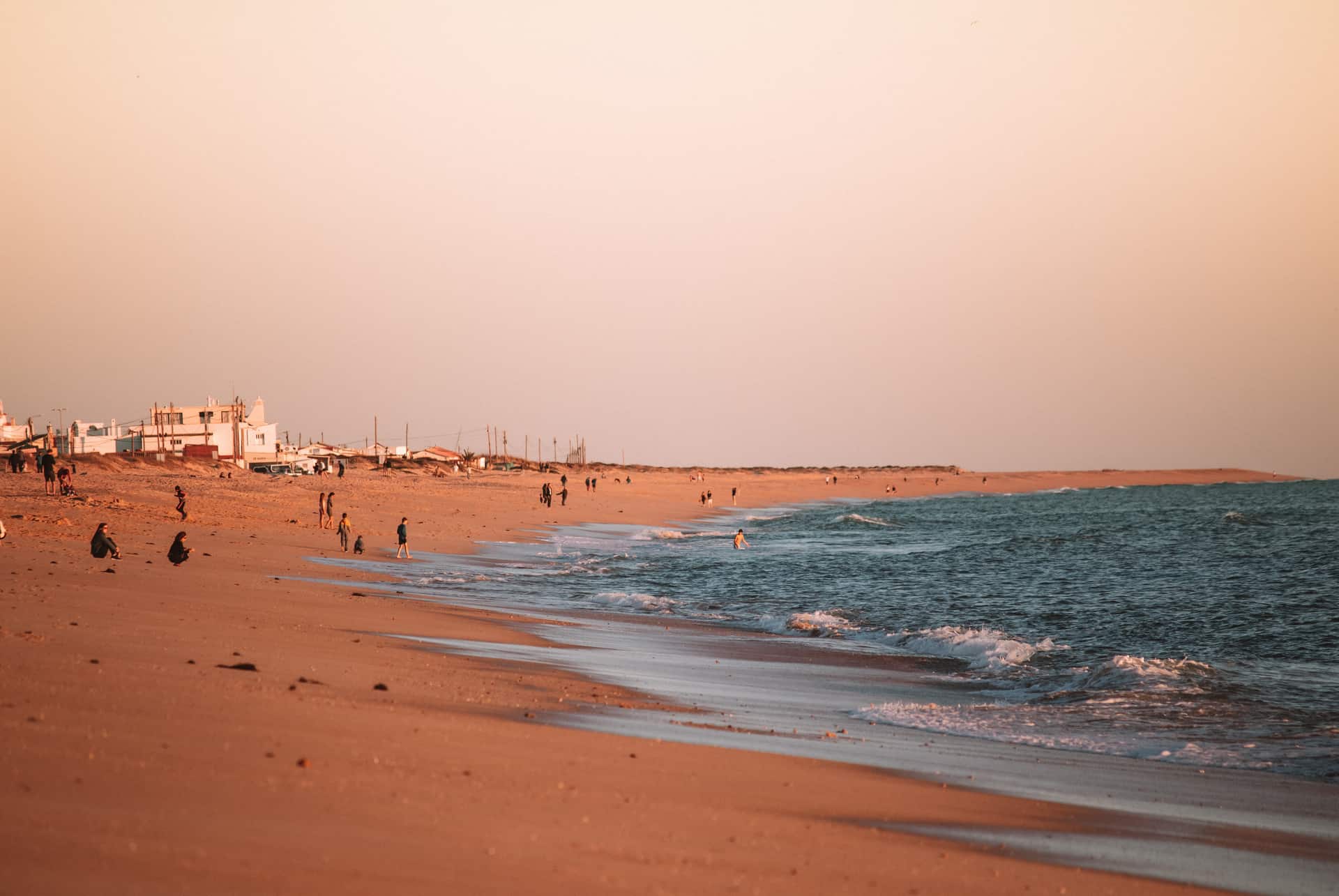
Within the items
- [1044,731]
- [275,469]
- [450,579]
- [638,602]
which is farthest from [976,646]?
[275,469]

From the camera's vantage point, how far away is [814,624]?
Result: 2167 cm

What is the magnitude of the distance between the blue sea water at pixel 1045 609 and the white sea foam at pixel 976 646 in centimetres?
6

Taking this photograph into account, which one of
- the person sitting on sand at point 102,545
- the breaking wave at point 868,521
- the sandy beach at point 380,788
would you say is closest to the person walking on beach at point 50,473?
the person sitting on sand at point 102,545

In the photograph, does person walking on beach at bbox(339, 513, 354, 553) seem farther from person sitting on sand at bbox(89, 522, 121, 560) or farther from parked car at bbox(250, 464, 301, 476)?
→ parked car at bbox(250, 464, 301, 476)

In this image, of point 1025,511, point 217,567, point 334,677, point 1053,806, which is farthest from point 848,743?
point 1025,511

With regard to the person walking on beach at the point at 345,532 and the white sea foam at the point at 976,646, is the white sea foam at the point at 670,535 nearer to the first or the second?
Answer: the person walking on beach at the point at 345,532

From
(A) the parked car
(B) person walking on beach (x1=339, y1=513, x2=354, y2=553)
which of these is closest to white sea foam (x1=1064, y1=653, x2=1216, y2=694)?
(B) person walking on beach (x1=339, y1=513, x2=354, y2=553)

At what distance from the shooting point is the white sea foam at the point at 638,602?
23.9m

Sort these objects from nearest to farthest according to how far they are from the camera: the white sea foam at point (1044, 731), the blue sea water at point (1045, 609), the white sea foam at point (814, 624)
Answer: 1. the white sea foam at point (1044, 731)
2. the blue sea water at point (1045, 609)
3. the white sea foam at point (814, 624)

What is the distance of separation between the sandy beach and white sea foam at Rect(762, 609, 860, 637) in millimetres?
8720

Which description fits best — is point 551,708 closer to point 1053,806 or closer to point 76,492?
point 1053,806

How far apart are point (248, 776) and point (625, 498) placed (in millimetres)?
76225

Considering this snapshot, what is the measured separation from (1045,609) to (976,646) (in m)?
6.42

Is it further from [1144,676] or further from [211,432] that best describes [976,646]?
[211,432]
